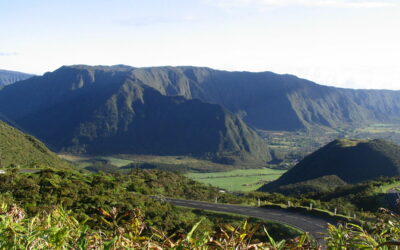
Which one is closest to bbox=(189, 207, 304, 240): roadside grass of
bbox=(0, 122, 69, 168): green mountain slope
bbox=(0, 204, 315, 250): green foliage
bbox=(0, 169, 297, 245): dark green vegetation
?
bbox=(0, 169, 297, 245): dark green vegetation

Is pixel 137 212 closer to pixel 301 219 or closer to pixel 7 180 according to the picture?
pixel 7 180

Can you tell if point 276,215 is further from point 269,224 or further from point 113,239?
point 113,239

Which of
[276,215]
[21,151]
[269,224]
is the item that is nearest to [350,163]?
[21,151]

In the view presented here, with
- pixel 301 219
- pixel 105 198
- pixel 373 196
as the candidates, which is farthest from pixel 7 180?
pixel 373 196

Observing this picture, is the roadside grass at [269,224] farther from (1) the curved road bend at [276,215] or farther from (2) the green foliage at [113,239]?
(2) the green foliage at [113,239]

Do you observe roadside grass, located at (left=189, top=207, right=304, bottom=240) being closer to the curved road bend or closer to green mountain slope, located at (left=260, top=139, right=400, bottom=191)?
the curved road bend
